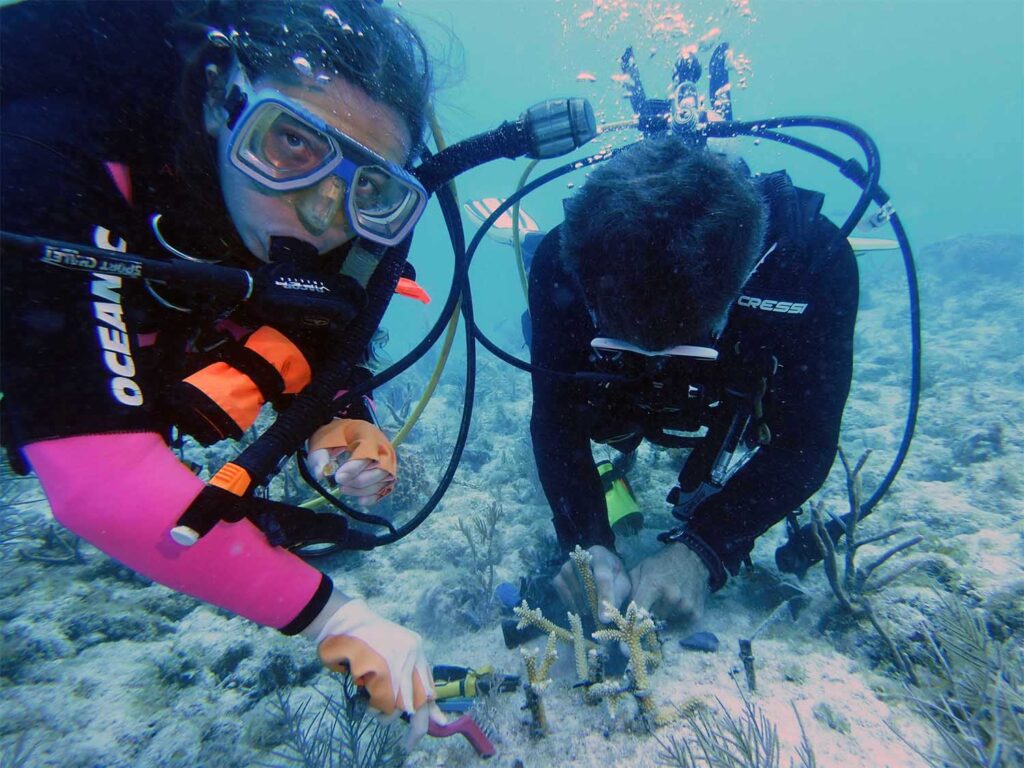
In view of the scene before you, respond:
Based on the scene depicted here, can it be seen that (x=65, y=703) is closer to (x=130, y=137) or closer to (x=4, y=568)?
(x=4, y=568)

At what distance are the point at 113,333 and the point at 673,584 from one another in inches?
102

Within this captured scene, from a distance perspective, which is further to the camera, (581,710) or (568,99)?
(581,710)

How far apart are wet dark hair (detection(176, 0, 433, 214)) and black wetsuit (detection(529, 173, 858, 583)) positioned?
154 cm

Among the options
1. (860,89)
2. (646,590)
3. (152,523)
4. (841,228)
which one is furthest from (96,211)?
(860,89)

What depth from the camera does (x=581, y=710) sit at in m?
2.28

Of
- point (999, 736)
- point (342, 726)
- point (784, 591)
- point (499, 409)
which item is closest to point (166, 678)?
point (342, 726)

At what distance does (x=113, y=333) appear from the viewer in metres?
1.38

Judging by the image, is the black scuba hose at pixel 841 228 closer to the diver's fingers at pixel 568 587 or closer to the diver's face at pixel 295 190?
the diver's face at pixel 295 190

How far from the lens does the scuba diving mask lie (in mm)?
1654

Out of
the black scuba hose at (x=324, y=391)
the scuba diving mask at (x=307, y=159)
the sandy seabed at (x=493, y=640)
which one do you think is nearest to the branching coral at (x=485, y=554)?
the sandy seabed at (x=493, y=640)

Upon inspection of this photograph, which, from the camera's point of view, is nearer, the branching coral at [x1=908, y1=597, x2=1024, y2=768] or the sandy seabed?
Answer: the branching coral at [x1=908, y1=597, x2=1024, y2=768]

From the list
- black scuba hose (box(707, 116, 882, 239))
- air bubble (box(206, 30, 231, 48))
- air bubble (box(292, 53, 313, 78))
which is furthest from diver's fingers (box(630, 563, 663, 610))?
air bubble (box(206, 30, 231, 48))

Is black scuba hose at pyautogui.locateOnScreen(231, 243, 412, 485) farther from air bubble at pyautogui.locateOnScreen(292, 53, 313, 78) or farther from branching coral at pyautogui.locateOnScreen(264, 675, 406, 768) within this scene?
branching coral at pyautogui.locateOnScreen(264, 675, 406, 768)

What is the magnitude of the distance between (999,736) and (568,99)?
2.94 metres
